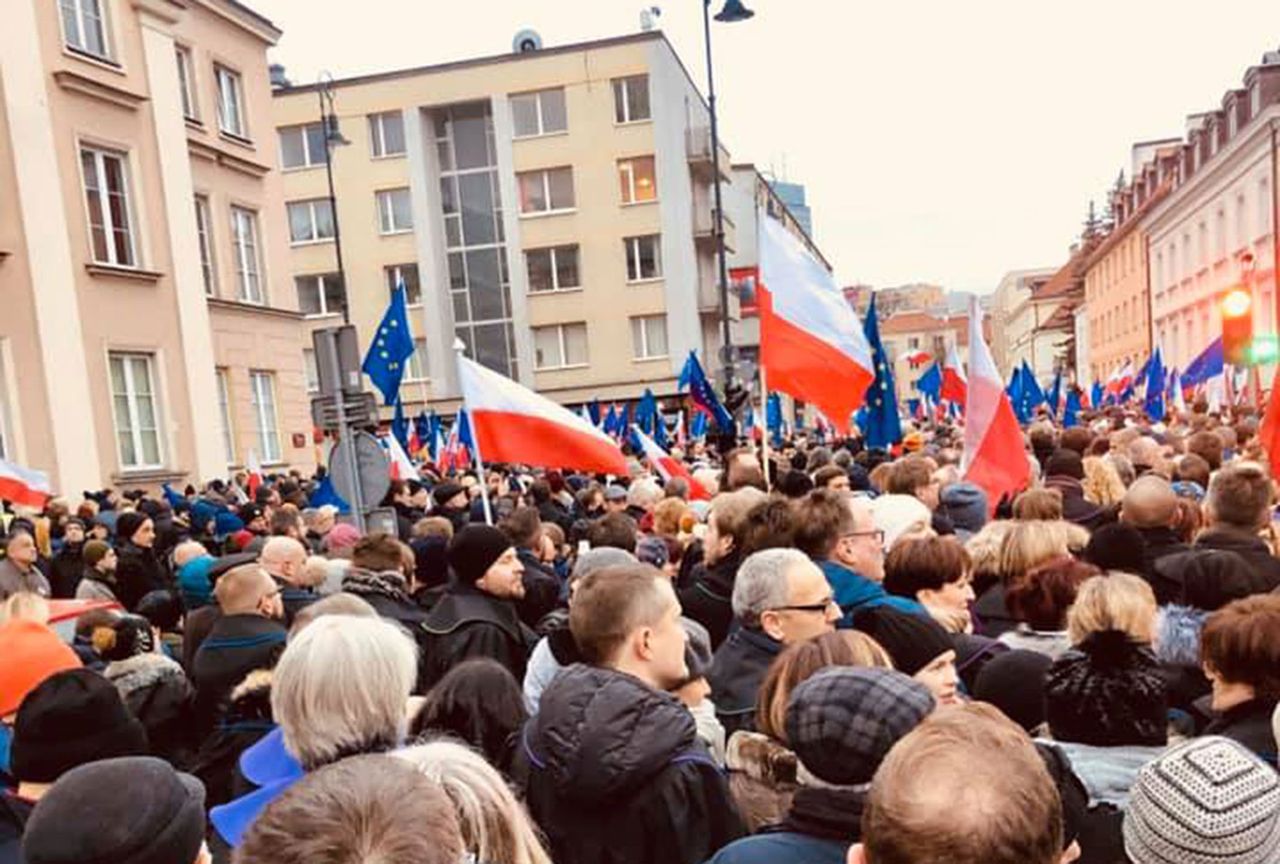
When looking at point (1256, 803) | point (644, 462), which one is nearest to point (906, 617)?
point (1256, 803)

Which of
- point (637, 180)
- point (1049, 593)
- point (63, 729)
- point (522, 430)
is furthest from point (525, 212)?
point (63, 729)

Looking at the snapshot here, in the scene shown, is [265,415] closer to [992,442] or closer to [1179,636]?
[992,442]

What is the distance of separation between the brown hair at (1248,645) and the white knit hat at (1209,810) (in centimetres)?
99

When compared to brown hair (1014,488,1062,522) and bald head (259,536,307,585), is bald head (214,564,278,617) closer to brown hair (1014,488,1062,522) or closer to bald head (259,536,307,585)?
bald head (259,536,307,585)

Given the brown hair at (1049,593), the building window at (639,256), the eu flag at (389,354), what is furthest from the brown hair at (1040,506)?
the building window at (639,256)

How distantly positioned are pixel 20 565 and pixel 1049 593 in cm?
696

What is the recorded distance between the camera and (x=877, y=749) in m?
2.07

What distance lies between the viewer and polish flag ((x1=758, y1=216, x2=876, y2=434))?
745 centimetres

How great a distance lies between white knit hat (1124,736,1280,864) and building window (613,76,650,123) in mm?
35691

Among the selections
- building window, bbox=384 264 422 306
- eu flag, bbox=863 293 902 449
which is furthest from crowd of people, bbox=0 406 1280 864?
building window, bbox=384 264 422 306

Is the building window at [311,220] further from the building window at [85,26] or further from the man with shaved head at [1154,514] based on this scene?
the man with shaved head at [1154,514]

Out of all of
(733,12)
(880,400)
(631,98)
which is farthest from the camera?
(631,98)

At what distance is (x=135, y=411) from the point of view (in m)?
17.9

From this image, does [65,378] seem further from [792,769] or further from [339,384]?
[792,769]
